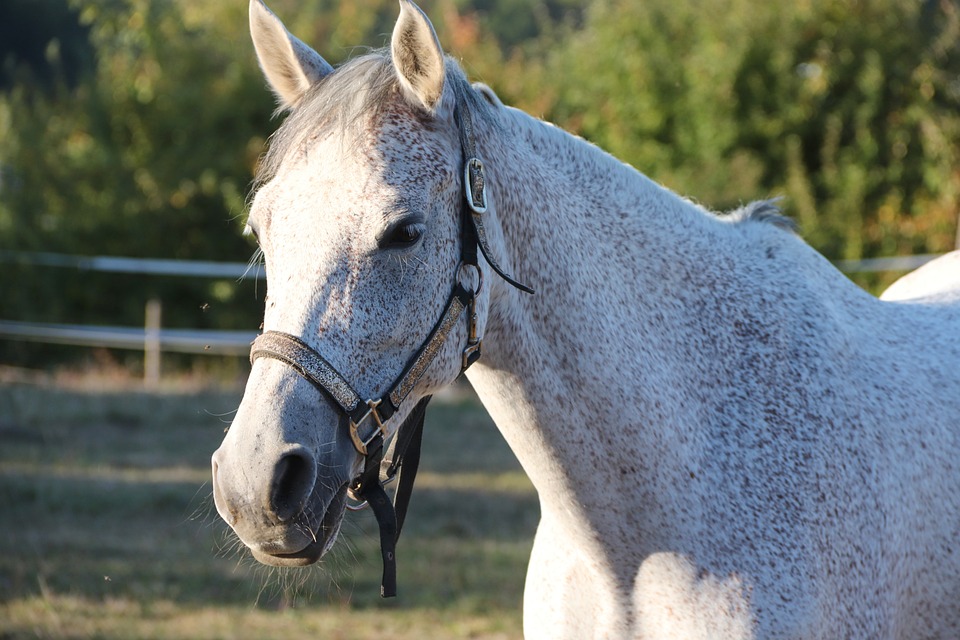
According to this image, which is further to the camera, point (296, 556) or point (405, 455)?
point (405, 455)

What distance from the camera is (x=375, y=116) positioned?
6.72ft

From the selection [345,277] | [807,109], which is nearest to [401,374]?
[345,277]

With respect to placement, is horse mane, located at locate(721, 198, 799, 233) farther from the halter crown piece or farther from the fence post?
the fence post

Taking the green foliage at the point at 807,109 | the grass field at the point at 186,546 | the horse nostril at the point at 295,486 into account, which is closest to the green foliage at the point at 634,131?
the green foliage at the point at 807,109

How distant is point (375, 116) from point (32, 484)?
527 centimetres

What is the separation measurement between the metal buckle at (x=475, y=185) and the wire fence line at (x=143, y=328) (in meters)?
8.68

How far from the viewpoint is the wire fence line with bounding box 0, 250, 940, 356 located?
10617 mm

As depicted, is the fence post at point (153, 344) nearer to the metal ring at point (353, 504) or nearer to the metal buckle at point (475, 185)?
the metal ring at point (353, 504)

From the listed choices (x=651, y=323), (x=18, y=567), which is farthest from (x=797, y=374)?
(x=18, y=567)

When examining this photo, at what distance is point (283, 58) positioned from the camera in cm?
238

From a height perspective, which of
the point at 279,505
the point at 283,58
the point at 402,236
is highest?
the point at 283,58

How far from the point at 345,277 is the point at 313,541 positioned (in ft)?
1.67

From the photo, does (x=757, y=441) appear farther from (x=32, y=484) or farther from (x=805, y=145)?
(x=805, y=145)

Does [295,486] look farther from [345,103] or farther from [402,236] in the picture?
[345,103]
